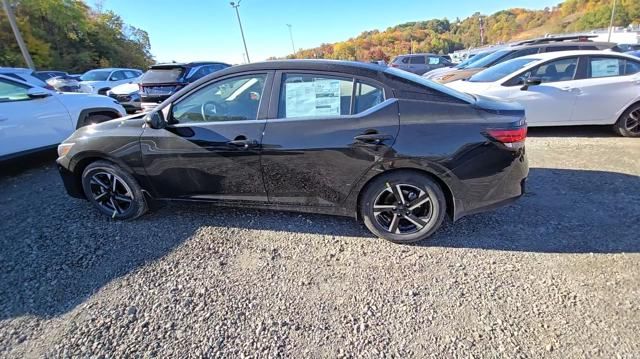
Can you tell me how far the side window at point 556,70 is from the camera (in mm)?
5250

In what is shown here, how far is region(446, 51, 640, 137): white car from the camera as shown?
5.09m

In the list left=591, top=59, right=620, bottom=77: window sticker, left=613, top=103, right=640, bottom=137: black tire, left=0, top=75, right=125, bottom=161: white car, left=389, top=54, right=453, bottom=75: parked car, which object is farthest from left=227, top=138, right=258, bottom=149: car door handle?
left=389, top=54, right=453, bottom=75: parked car

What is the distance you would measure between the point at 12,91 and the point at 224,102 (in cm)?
403

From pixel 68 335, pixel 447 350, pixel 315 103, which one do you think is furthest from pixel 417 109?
pixel 68 335

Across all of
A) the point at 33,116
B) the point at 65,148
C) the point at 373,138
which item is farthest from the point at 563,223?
the point at 33,116

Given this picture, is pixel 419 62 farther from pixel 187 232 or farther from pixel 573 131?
pixel 187 232

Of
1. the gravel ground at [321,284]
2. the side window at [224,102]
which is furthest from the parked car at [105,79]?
the side window at [224,102]

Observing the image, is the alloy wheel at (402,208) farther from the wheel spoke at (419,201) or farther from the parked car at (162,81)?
the parked car at (162,81)

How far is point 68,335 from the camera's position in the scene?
2000 millimetres

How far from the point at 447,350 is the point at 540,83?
512 centimetres

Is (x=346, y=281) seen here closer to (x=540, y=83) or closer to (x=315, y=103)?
(x=315, y=103)

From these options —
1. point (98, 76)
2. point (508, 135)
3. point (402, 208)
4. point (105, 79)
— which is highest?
point (98, 76)

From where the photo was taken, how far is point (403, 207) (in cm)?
270

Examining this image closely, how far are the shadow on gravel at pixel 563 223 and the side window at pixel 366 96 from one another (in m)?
1.30
